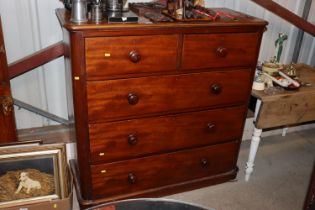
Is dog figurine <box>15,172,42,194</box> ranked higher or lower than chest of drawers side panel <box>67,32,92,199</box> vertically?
lower

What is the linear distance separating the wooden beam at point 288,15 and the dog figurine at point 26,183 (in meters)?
1.81

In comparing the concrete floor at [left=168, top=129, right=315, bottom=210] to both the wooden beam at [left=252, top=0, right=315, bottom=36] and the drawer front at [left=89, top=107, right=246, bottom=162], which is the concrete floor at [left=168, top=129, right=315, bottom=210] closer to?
the drawer front at [left=89, top=107, right=246, bottom=162]

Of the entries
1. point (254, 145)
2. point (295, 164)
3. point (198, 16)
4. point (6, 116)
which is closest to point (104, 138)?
point (6, 116)

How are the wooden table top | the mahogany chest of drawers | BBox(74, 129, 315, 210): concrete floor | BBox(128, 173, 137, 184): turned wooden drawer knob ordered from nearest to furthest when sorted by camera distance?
the mahogany chest of drawers
BBox(128, 173, 137, 184): turned wooden drawer knob
the wooden table top
BBox(74, 129, 315, 210): concrete floor

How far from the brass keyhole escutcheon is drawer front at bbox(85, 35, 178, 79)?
55cm

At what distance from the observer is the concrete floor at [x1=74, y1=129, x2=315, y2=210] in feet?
6.63

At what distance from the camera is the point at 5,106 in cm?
171

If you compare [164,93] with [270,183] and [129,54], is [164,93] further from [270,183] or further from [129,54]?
[270,183]

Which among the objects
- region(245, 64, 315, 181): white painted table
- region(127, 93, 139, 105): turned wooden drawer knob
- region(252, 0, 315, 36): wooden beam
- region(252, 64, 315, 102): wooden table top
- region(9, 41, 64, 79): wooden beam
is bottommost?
region(245, 64, 315, 181): white painted table

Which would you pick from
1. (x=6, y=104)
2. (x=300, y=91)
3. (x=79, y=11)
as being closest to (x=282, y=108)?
(x=300, y=91)

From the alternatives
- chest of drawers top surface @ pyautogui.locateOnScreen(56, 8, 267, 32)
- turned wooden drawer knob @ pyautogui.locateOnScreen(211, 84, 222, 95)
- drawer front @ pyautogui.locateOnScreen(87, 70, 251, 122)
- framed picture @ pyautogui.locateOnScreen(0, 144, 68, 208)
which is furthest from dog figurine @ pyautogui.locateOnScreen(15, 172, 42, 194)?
turned wooden drawer knob @ pyautogui.locateOnScreen(211, 84, 222, 95)

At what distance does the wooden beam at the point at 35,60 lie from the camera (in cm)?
183

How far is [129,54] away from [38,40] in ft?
2.35

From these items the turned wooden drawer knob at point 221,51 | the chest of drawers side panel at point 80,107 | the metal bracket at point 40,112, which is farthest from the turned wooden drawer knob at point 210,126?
the metal bracket at point 40,112
